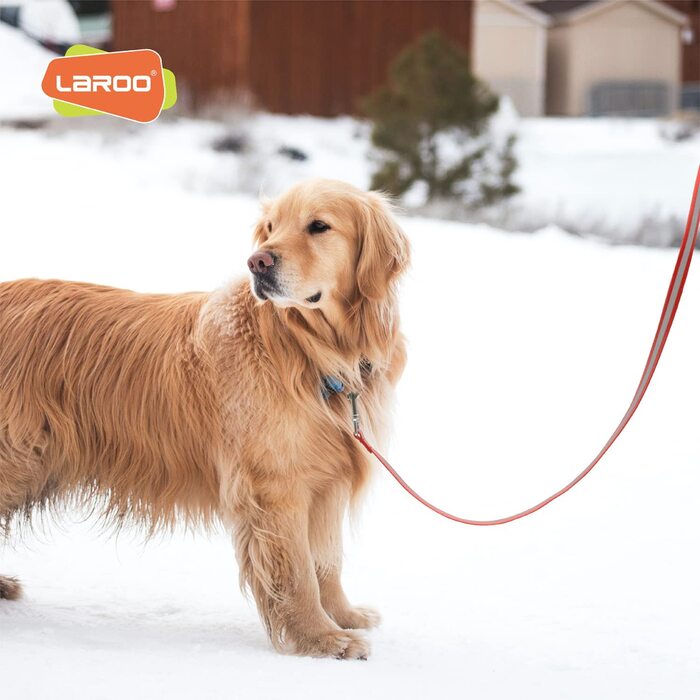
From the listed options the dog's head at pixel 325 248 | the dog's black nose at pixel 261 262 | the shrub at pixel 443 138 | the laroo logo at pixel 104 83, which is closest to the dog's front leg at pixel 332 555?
the dog's head at pixel 325 248

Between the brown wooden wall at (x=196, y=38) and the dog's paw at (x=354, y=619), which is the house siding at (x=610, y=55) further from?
A: the dog's paw at (x=354, y=619)

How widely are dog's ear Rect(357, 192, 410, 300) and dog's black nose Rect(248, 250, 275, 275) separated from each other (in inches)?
10.5

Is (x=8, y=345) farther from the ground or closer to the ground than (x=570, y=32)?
closer to the ground

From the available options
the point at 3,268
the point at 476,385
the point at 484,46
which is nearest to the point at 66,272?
the point at 3,268

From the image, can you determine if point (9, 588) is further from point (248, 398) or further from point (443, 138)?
point (443, 138)

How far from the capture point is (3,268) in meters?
5.41

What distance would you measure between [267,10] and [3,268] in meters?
6.31

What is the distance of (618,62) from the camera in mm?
11484

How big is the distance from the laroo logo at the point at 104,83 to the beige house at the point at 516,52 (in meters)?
7.61

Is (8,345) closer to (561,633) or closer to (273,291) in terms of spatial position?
(273,291)

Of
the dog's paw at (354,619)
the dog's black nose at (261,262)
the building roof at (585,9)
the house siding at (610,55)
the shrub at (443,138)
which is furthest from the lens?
the building roof at (585,9)

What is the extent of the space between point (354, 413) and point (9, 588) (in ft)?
3.59

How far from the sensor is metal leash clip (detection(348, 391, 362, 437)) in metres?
2.56

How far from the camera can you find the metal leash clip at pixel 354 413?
2.56 m
